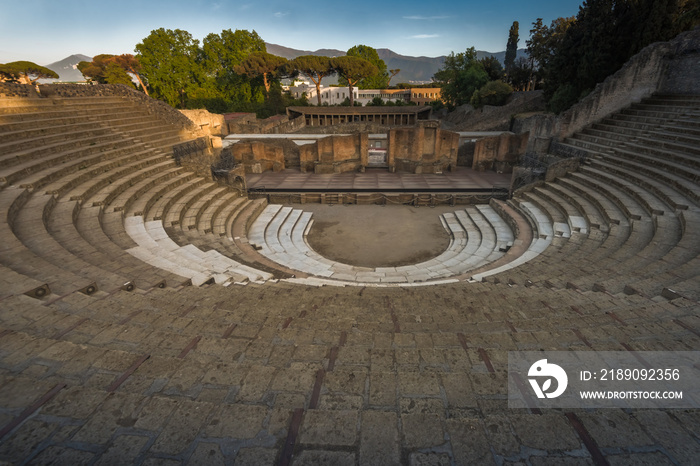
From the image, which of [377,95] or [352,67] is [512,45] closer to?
[377,95]

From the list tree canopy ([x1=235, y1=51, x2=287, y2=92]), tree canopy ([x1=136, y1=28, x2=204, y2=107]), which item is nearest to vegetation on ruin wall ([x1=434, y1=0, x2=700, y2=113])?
tree canopy ([x1=235, y1=51, x2=287, y2=92])

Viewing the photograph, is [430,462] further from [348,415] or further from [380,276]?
[380,276]

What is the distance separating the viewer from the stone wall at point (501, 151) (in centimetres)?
1895

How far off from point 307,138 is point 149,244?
55.8 ft

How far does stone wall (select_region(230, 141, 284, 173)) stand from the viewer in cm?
1886

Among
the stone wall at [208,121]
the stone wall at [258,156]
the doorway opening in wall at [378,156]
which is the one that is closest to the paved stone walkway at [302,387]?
the stone wall at [258,156]

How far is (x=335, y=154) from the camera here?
19.1 m

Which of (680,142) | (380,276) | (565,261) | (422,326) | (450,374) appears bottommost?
(380,276)

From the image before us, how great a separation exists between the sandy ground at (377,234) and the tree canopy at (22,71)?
65306 mm

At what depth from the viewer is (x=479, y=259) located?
395 inches

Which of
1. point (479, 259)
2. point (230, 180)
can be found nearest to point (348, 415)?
point (479, 259)

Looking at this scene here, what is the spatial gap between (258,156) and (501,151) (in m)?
15.0

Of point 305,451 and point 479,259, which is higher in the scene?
point 305,451

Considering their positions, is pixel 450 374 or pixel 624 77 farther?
pixel 624 77
